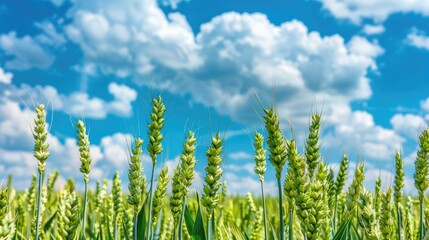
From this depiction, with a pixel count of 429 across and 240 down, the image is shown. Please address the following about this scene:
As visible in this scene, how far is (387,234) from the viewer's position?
3359 mm

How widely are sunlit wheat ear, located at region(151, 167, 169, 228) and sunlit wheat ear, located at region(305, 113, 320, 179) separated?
947 millimetres

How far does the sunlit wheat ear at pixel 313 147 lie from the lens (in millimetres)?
3234

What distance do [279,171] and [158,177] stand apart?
0.93 m

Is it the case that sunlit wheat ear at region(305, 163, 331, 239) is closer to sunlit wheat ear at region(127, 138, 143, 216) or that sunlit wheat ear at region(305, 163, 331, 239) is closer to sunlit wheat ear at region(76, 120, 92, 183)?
sunlit wheat ear at region(127, 138, 143, 216)

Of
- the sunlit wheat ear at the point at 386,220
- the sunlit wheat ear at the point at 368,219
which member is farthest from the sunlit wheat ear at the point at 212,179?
the sunlit wheat ear at the point at 386,220

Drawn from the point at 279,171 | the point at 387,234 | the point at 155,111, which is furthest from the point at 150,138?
the point at 387,234

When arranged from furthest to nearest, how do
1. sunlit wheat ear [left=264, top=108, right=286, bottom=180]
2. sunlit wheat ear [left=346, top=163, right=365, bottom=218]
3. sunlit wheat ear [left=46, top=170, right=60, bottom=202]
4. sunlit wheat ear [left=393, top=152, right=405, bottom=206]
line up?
sunlit wheat ear [left=46, top=170, right=60, bottom=202] → sunlit wheat ear [left=393, top=152, right=405, bottom=206] → sunlit wheat ear [left=346, top=163, right=365, bottom=218] → sunlit wheat ear [left=264, top=108, right=286, bottom=180]

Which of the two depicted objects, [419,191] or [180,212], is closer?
[180,212]

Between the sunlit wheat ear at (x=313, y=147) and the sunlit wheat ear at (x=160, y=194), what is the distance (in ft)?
3.11

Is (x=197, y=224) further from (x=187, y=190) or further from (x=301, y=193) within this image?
(x=301, y=193)

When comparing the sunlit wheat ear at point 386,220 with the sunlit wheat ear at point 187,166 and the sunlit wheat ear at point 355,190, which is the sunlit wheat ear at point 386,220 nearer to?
the sunlit wheat ear at point 355,190

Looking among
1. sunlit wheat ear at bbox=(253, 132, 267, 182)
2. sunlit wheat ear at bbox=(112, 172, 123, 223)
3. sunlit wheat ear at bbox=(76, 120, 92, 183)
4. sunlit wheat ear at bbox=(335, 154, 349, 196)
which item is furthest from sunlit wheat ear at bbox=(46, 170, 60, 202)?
sunlit wheat ear at bbox=(253, 132, 267, 182)

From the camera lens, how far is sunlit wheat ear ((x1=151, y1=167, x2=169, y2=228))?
3.32 m

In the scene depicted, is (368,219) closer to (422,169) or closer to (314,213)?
(314,213)
